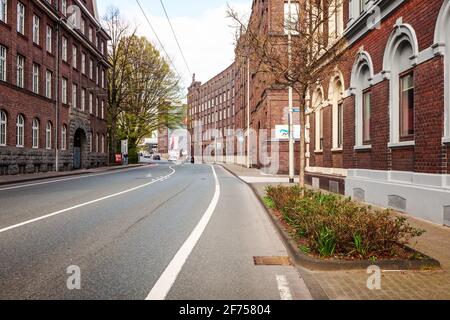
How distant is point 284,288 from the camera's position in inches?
190

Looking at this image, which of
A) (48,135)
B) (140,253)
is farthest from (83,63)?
(140,253)

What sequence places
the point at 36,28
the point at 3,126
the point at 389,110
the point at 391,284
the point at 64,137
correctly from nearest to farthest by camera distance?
1. the point at 391,284
2. the point at 389,110
3. the point at 3,126
4. the point at 36,28
5. the point at 64,137

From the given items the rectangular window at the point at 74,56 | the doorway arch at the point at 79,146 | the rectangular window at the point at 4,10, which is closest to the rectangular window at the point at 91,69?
the rectangular window at the point at 74,56

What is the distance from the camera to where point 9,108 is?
25922mm

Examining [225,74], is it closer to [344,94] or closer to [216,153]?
[216,153]

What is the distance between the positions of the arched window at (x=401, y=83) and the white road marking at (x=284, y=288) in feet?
21.9

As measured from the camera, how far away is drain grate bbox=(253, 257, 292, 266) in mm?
5992

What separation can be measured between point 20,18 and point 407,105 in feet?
84.3

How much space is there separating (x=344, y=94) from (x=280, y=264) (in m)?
10.6

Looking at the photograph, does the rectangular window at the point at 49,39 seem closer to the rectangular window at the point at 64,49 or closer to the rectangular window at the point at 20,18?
the rectangular window at the point at 64,49

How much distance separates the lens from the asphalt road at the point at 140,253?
469 centimetres

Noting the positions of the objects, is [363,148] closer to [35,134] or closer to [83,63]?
[35,134]

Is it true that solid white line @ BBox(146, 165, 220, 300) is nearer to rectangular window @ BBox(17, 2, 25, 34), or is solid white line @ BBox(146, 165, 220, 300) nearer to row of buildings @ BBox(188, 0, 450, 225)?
row of buildings @ BBox(188, 0, 450, 225)

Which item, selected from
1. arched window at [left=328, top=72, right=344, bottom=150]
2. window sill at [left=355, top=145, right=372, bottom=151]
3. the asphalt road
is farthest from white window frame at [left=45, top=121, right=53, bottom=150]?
window sill at [left=355, top=145, right=372, bottom=151]
